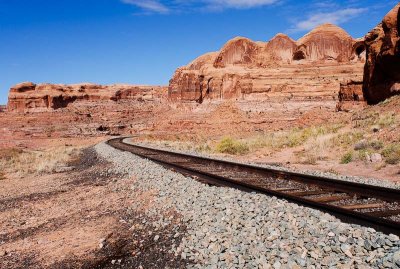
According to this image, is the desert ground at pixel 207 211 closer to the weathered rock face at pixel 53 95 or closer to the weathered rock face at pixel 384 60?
the weathered rock face at pixel 384 60

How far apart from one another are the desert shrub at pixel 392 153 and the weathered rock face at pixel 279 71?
149 ft

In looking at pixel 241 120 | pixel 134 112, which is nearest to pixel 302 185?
pixel 241 120

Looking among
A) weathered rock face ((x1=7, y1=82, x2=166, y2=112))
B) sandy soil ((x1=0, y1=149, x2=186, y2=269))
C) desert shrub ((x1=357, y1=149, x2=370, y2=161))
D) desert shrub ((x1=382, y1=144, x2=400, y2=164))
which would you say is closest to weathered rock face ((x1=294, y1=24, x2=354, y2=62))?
weathered rock face ((x1=7, y1=82, x2=166, y2=112))

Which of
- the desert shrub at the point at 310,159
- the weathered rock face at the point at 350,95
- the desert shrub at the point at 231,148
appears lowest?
the desert shrub at the point at 231,148

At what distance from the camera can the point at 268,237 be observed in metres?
5.40

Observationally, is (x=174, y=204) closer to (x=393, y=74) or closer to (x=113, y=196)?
(x=113, y=196)

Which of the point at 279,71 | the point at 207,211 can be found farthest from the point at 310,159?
the point at 279,71

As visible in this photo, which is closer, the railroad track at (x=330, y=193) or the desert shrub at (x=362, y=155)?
the railroad track at (x=330, y=193)

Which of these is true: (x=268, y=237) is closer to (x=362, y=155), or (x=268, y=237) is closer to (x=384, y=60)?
(x=362, y=155)

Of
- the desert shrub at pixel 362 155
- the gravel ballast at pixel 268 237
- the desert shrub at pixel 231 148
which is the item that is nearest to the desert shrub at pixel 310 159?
the desert shrub at pixel 362 155

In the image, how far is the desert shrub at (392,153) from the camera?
14.3m

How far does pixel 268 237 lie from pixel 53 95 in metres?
126

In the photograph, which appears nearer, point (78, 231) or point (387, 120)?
point (78, 231)

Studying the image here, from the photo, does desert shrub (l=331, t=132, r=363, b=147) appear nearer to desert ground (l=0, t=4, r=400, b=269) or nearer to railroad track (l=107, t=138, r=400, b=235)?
desert ground (l=0, t=4, r=400, b=269)
